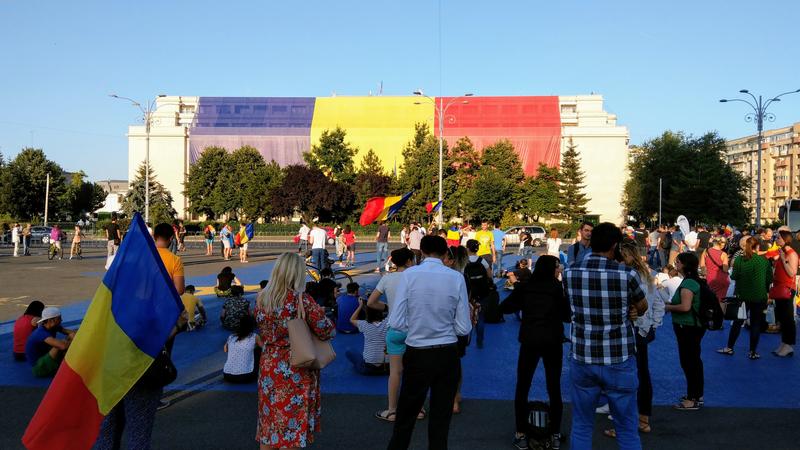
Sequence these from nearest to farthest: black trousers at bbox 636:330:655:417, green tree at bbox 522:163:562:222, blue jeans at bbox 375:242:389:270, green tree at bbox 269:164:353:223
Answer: black trousers at bbox 636:330:655:417, blue jeans at bbox 375:242:389:270, green tree at bbox 269:164:353:223, green tree at bbox 522:163:562:222

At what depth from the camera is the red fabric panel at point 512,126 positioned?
74812 mm

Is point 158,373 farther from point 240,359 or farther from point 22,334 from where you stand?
point 22,334

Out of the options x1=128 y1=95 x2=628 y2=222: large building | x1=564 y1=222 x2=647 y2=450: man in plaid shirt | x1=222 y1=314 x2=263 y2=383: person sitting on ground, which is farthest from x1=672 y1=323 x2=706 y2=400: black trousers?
x1=128 y1=95 x2=628 y2=222: large building

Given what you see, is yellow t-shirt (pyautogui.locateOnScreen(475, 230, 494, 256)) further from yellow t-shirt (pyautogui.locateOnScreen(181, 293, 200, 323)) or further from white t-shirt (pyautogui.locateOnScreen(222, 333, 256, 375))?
white t-shirt (pyautogui.locateOnScreen(222, 333, 256, 375))

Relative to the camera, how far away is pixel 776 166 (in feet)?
447

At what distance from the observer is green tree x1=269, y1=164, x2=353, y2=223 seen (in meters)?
63.2

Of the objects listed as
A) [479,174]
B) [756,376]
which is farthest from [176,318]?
[479,174]

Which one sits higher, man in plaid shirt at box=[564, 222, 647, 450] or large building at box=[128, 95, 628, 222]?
large building at box=[128, 95, 628, 222]

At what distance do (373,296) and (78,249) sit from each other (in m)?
28.9

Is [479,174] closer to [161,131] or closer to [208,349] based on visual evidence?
[161,131]

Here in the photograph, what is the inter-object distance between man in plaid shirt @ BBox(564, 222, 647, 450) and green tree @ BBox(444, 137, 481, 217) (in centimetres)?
5941

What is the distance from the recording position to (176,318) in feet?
15.4

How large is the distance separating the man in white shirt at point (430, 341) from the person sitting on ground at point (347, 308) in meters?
6.28

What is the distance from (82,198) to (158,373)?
96479 mm
